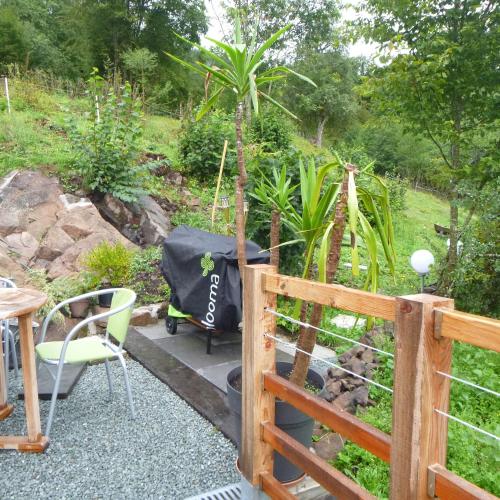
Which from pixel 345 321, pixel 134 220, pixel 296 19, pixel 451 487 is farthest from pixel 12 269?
pixel 296 19

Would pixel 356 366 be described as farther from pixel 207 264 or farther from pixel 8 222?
pixel 8 222

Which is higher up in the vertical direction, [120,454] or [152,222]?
[152,222]

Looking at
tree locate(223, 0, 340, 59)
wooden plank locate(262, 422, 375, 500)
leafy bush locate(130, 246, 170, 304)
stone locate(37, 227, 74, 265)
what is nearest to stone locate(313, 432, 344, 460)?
wooden plank locate(262, 422, 375, 500)

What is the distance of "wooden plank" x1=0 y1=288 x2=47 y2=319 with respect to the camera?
6.99 ft

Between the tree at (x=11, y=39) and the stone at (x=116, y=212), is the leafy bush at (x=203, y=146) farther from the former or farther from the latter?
the tree at (x=11, y=39)

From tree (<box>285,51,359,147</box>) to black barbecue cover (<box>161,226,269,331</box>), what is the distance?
19.1m

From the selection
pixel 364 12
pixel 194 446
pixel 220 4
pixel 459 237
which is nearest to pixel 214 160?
pixel 364 12

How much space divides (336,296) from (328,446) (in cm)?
124

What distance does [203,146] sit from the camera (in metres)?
7.68

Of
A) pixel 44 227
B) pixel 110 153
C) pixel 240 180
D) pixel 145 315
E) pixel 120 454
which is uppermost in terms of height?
pixel 110 153

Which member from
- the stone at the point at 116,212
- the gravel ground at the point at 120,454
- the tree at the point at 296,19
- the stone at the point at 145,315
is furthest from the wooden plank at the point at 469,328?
the tree at the point at 296,19

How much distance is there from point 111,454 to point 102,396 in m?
0.72

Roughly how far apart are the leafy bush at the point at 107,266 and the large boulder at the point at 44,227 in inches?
14.8

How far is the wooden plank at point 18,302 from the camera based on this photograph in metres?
2.13
